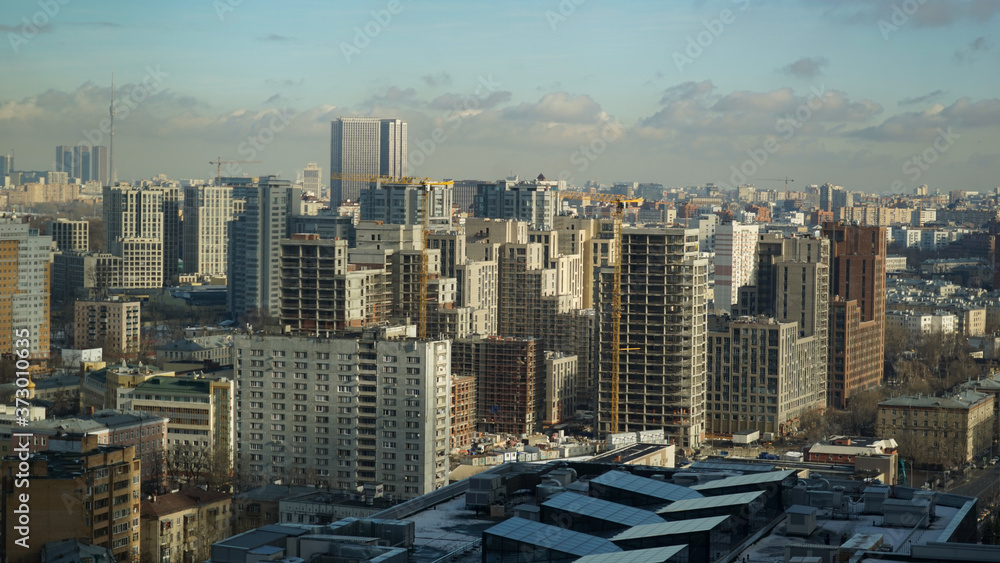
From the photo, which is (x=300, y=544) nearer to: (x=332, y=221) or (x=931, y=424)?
(x=931, y=424)

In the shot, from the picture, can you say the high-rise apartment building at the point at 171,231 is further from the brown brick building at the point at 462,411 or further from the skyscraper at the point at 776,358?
the brown brick building at the point at 462,411

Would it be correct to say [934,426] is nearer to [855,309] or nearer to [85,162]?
[855,309]

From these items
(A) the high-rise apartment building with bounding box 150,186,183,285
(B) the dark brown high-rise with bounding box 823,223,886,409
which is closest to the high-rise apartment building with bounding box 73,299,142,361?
(B) the dark brown high-rise with bounding box 823,223,886,409

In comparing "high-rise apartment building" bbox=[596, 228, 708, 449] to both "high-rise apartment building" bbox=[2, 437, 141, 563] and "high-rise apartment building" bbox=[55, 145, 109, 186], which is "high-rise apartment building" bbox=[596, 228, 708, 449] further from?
"high-rise apartment building" bbox=[55, 145, 109, 186]

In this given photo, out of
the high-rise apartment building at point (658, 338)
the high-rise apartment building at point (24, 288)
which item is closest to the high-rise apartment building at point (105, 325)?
the high-rise apartment building at point (24, 288)

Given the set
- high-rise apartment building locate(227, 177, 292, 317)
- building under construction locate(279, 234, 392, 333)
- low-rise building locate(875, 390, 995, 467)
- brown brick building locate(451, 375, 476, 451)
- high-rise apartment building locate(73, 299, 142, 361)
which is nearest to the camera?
building under construction locate(279, 234, 392, 333)
